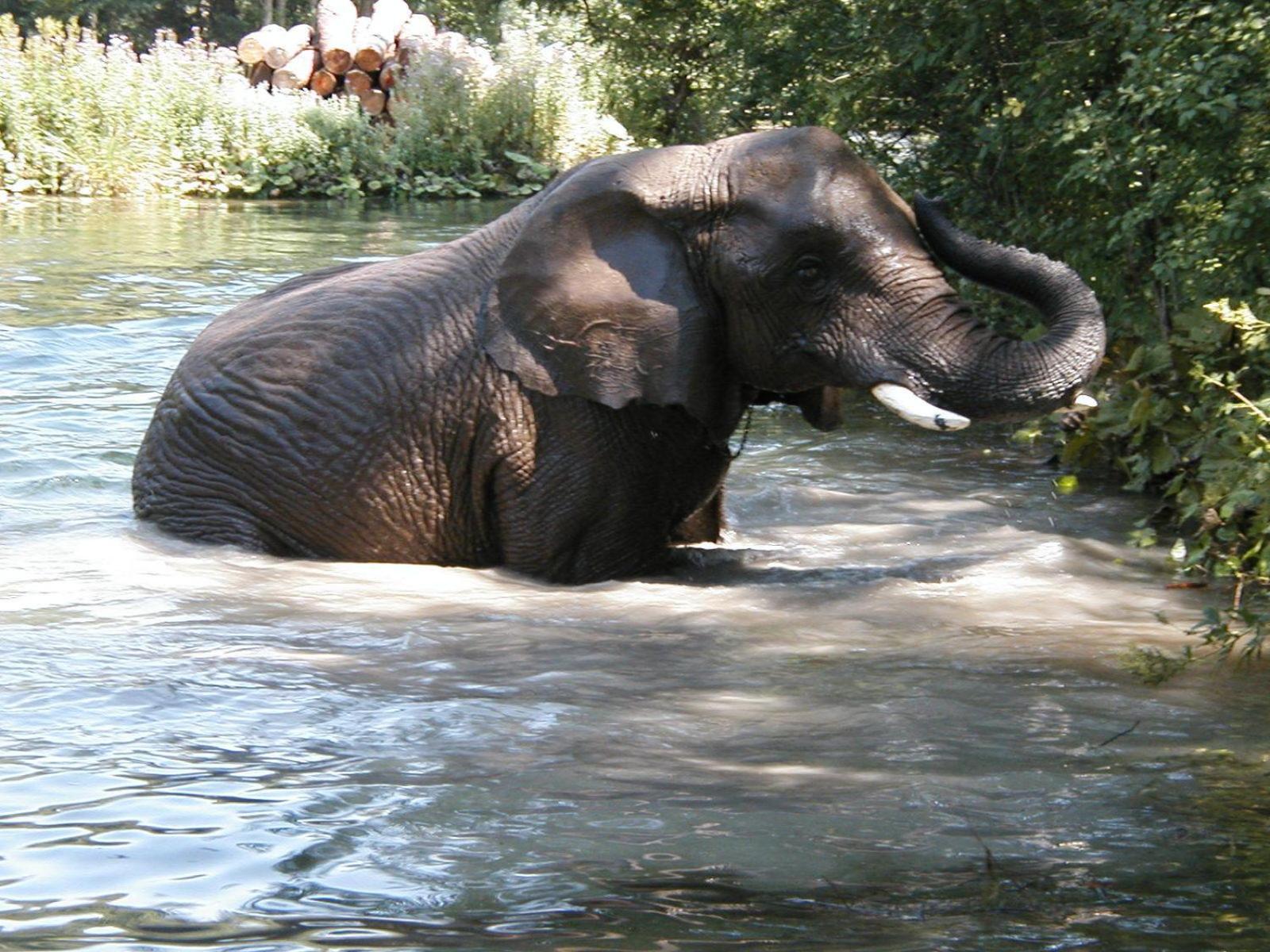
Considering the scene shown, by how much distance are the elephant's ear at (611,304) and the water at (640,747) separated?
2.64ft

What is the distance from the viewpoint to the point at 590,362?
7.02m

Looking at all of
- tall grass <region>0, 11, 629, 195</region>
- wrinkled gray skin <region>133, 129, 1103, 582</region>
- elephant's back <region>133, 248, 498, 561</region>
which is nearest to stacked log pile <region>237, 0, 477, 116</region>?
tall grass <region>0, 11, 629, 195</region>

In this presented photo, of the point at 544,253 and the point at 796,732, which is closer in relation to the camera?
the point at 796,732

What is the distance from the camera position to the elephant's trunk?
6.57 metres

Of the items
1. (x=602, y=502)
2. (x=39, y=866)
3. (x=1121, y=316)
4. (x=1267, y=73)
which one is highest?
(x=1267, y=73)

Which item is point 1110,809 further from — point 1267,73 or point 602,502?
point 1267,73

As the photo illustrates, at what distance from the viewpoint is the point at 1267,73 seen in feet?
23.7

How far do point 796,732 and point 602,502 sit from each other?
6.76ft

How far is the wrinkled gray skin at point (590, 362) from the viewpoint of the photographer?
6.79 m

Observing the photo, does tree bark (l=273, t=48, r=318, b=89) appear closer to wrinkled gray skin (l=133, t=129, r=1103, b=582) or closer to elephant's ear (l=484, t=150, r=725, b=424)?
wrinkled gray skin (l=133, t=129, r=1103, b=582)

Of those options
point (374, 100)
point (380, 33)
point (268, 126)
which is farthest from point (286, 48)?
point (268, 126)

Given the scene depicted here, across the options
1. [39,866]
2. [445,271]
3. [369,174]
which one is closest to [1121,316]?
[445,271]

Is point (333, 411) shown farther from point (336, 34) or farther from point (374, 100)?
point (336, 34)

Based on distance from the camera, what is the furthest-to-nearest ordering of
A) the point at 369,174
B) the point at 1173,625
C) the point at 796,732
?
the point at 369,174 < the point at 1173,625 < the point at 796,732
